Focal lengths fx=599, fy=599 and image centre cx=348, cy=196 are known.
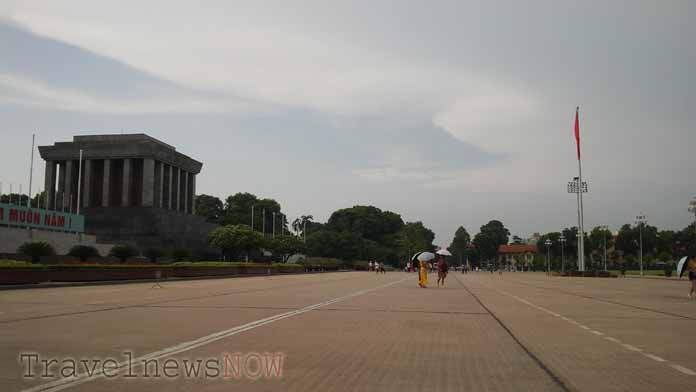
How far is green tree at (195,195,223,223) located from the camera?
126750 millimetres

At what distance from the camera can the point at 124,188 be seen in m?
86.0

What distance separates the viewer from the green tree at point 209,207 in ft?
416

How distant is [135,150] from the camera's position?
8569cm

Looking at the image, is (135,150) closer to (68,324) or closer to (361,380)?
(68,324)

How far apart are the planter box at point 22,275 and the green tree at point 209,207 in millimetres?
99364

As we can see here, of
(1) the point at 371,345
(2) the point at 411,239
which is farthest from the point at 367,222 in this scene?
(1) the point at 371,345

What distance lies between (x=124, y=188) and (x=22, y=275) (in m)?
62.1

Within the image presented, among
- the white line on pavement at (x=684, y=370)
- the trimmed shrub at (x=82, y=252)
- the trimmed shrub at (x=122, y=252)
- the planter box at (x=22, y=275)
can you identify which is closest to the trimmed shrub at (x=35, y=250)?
the trimmed shrub at (x=82, y=252)

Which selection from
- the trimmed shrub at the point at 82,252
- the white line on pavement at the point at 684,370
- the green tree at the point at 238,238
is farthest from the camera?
the green tree at the point at 238,238

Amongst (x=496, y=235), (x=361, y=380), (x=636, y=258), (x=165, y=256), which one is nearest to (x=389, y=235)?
(x=496, y=235)

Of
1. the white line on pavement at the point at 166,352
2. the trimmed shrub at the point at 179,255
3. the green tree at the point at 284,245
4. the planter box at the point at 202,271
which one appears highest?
the green tree at the point at 284,245

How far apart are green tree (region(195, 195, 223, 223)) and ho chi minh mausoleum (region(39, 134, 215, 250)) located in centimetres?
3111

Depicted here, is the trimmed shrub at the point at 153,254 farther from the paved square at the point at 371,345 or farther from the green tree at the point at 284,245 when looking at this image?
the paved square at the point at 371,345

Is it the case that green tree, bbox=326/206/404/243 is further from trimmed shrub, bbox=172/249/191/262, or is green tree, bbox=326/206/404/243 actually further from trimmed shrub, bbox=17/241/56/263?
trimmed shrub, bbox=17/241/56/263
